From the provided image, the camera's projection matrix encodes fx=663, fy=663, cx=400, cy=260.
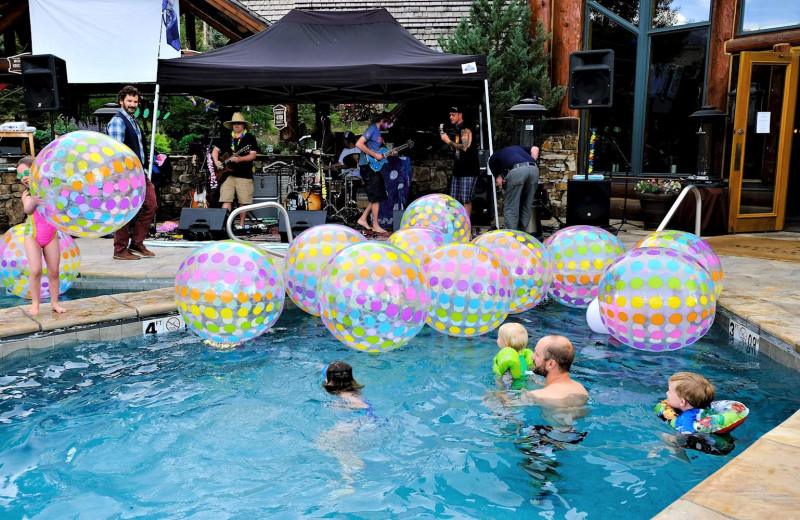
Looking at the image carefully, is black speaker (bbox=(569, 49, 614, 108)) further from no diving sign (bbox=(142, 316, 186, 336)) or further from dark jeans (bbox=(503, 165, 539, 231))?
no diving sign (bbox=(142, 316, 186, 336))

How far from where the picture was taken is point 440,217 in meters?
6.66

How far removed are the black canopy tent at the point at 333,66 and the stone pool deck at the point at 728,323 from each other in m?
2.44

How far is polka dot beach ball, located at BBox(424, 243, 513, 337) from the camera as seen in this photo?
14.2ft

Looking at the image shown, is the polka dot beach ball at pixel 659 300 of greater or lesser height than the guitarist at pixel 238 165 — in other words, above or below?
below

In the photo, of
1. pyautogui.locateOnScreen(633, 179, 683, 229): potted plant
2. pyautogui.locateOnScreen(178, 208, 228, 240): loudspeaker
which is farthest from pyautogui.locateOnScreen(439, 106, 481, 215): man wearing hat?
pyautogui.locateOnScreen(178, 208, 228, 240): loudspeaker

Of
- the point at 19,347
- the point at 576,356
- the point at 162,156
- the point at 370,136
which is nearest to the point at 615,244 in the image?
the point at 576,356

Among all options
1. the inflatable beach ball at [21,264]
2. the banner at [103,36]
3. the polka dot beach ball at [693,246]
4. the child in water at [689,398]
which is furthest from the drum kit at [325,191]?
the child in water at [689,398]

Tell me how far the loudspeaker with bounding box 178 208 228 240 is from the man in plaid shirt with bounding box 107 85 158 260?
143 cm

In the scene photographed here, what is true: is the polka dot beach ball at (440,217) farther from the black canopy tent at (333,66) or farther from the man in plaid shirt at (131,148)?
the man in plaid shirt at (131,148)

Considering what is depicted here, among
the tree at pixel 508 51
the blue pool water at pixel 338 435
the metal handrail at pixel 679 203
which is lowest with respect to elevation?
the blue pool water at pixel 338 435

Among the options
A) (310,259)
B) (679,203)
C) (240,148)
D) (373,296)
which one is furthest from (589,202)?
(373,296)

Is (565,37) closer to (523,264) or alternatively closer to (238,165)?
(238,165)

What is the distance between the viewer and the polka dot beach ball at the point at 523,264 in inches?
203

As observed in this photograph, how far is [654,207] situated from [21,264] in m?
8.86
